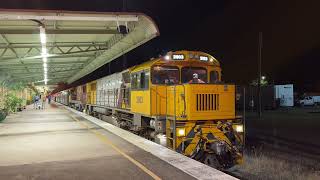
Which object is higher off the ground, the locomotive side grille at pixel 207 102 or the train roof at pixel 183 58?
the train roof at pixel 183 58

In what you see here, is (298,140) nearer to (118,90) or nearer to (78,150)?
(118,90)

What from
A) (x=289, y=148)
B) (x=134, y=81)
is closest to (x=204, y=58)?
(x=134, y=81)

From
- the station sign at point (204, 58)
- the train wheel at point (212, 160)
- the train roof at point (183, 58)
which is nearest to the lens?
the train wheel at point (212, 160)

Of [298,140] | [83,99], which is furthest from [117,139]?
[83,99]

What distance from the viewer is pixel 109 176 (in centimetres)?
769

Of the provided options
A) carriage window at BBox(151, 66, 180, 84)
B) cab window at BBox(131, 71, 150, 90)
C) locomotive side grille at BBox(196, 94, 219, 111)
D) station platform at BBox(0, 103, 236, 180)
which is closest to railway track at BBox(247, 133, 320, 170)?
locomotive side grille at BBox(196, 94, 219, 111)

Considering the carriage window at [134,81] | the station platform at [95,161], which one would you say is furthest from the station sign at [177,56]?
the station platform at [95,161]

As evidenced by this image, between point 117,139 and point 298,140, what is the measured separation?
8.46 meters

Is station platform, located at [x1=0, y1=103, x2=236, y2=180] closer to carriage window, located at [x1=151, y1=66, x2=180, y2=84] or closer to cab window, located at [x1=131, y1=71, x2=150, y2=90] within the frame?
cab window, located at [x1=131, y1=71, x2=150, y2=90]

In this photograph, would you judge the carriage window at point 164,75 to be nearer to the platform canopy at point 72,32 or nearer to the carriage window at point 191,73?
the carriage window at point 191,73

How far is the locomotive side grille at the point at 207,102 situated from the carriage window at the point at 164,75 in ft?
5.75

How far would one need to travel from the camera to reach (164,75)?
40.0 ft

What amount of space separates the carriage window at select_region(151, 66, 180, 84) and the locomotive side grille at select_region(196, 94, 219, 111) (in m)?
1.75

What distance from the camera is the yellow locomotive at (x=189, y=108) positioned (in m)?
10.5
